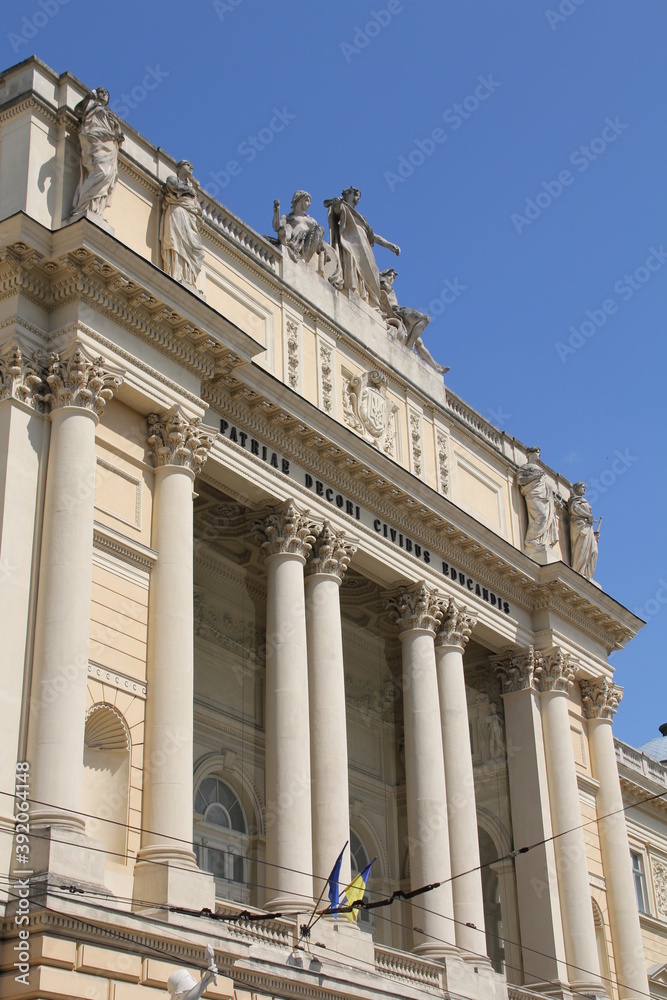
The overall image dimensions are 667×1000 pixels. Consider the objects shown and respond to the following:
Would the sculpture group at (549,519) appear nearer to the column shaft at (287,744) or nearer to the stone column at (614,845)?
the stone column at (614,845)

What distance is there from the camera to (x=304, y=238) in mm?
32156

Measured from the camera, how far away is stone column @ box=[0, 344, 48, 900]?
66.4ft

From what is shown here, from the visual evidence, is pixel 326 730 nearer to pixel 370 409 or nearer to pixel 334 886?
pixel 334 886


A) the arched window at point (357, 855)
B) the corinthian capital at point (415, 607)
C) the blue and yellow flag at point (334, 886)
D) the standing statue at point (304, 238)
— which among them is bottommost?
the blue and yellow flag at point (334, 886)

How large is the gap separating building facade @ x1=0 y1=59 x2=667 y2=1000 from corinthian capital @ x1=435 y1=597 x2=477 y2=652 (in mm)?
84

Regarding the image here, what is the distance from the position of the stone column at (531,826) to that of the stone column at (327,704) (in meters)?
6.62

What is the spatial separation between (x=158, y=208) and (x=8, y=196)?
3535 mm

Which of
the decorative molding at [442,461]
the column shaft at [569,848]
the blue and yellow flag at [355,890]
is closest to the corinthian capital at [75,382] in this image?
the blue and yellow flag at [355,890]

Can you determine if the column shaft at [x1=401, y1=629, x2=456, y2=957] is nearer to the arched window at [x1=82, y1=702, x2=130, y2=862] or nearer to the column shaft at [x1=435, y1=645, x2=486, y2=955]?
the column shaft at [x1=435, y1=645, x2=486, y2=955]

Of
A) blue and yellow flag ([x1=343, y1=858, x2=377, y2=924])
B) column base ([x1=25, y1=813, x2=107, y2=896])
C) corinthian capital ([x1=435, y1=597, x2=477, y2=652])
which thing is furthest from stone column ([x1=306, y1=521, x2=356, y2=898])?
column base ([x1=25, y1=813, x2=107, y2=896])

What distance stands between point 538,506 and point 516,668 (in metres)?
4.70

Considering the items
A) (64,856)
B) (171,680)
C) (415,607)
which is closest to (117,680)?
(171,680)

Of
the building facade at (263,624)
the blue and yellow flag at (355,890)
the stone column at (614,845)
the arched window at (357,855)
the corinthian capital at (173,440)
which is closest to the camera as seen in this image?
the building facade at (263,624)

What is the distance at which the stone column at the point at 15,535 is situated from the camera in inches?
797
